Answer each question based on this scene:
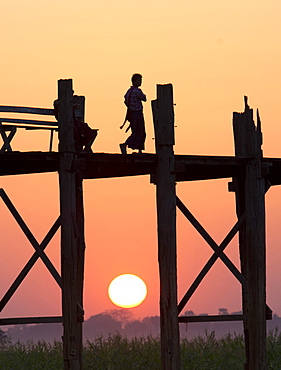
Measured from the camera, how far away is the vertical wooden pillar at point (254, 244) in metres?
16.1

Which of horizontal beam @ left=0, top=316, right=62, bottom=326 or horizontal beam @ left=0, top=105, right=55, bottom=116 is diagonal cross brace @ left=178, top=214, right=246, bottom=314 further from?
horizontal beam @ left=0, top=105, right=55, bottom=116

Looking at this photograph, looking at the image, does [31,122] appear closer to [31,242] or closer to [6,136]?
[6,136]

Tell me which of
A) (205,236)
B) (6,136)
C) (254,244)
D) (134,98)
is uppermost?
(134,98)

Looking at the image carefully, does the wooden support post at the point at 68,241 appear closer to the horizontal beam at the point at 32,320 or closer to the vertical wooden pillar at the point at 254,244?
the horizontal beam at the point at 32,320

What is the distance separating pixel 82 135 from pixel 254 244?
3.29 metres

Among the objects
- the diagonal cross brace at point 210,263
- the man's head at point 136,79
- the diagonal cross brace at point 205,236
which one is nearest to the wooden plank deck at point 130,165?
the diagonal cross brace at point 205,236

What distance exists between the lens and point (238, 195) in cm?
1714

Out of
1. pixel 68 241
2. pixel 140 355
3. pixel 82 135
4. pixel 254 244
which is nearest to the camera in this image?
pixel 68 241

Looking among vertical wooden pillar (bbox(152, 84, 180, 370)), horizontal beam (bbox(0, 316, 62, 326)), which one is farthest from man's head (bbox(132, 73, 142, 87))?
horizontal beam (bbox(0, 316, 62, 326))

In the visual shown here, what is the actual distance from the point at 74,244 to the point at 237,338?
34.6 feet

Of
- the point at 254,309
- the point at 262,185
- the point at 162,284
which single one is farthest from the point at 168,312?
the point at 262,185

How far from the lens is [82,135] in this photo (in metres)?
15.6

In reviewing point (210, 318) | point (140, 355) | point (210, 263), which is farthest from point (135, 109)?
point (140, 355)

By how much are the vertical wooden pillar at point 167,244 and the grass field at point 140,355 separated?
24.8 ft
